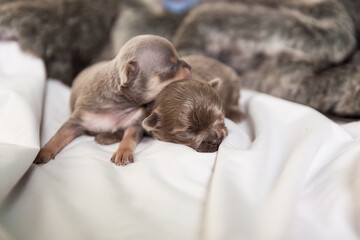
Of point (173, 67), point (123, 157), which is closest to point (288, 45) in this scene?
point (173, 67)

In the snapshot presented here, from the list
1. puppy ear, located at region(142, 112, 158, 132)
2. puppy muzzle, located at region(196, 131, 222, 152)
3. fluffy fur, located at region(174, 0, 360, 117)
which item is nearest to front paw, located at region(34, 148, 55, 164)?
puppy ear, located at region(142, 112, 158, 132)

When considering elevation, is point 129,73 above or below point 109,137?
above

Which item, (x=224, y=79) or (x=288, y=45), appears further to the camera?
(x=288, y=45)

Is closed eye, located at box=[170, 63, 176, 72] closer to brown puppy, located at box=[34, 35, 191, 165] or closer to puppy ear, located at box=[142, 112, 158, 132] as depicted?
brown puppy, located at box=[34, 35, 191, 165]

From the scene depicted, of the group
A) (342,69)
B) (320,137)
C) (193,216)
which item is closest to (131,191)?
(193,216)

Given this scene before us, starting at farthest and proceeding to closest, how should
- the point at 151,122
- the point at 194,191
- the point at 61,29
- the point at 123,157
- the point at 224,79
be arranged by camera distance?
the point at 61,29
the point at 224,79
the point at 151,122
the point at 123,157
the point at 194,191

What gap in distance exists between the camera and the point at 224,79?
3240 millimetres

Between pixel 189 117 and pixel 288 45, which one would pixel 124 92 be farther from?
pixel 288 45

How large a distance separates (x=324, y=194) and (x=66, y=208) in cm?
137

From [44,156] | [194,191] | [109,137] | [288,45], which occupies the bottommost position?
[109,137]

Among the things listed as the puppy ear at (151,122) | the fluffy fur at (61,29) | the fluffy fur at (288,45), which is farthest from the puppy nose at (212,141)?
the fluffy fur at (61,29)

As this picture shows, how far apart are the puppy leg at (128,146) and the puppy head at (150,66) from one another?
267mm

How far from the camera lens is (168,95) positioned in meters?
2.42

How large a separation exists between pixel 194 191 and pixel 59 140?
3.91ft
